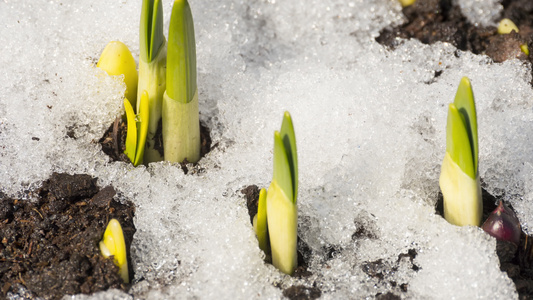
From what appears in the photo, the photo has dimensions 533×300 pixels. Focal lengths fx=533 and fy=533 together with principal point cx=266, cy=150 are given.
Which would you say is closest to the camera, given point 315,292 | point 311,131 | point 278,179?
point 278,179

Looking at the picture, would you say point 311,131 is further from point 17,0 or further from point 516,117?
point 17,0

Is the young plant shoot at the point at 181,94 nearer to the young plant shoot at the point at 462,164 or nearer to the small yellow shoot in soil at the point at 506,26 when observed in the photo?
the young plant shoot at the point at 462,164

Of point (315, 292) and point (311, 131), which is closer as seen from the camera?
point (315, 292)

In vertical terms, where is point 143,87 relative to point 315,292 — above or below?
above

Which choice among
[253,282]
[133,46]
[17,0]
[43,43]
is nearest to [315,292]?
[253,282]

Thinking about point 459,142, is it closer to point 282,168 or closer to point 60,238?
point 282,168

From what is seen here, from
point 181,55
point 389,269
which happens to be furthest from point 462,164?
point 181,55

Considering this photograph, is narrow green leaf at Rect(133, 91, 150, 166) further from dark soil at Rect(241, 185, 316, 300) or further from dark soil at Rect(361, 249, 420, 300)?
dark soil at Rect(361, 249, 420, 300)

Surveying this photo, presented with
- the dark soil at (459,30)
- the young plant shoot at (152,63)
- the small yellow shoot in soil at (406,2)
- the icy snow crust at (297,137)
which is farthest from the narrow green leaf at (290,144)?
the small yellow shoot in soil at (406,2)
